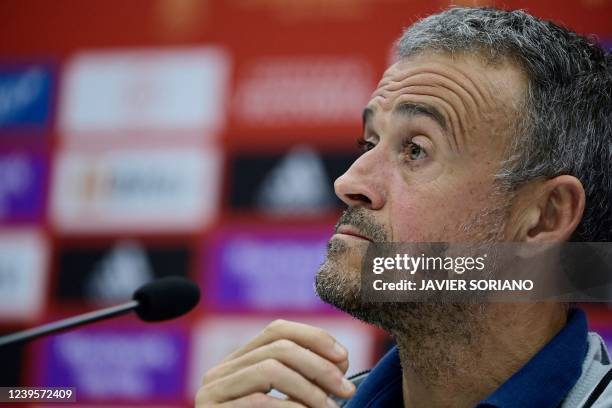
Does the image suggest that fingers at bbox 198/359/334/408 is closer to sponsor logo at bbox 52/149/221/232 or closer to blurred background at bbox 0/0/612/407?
blurred background at bbox 0/0/612/407

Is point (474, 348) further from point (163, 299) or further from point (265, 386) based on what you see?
point (163, 299)

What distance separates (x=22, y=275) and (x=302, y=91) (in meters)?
1.14

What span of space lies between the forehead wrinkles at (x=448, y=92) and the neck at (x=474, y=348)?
11.0 inches

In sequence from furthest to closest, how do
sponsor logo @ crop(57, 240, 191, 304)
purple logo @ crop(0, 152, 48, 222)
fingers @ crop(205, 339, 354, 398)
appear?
purple logo @ crop(0, 152, 48, 222) < sponsor logo @ crop(57, 240, 191, 304) < fingers @ crop(205, 339, 354, 398)

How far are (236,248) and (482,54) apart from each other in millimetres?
1591

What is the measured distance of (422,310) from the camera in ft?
4.49

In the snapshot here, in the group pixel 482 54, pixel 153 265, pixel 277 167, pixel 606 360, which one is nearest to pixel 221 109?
pixel 277 167

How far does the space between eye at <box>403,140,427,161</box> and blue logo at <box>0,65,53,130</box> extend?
2047 millimetres

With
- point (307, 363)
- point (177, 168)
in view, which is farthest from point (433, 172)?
point (177, 168)

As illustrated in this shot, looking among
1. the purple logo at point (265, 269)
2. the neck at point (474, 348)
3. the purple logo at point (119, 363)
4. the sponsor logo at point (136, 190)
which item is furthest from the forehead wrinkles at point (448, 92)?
the purple logo at point (119, 363)

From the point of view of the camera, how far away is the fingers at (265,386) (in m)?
1.19

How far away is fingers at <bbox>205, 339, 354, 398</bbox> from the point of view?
118 cm

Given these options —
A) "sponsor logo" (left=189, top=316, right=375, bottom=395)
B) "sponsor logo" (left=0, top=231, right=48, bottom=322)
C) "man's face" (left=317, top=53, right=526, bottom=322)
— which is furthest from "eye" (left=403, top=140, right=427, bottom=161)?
"sponsor logo" (left=0, top=231, right=48, bottom=322)

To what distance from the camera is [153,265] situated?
297 centimetres
